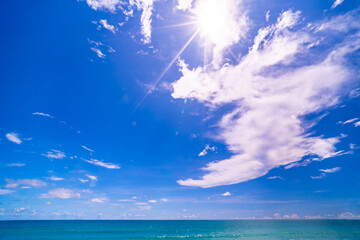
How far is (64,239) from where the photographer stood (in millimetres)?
37031

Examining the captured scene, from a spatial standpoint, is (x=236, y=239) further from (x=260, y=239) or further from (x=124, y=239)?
(x=124, y=239)

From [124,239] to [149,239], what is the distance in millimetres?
5759

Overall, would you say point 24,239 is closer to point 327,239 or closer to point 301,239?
point 301,239

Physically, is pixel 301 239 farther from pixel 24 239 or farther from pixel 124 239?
pixel 24 239

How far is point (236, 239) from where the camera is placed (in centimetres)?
3481

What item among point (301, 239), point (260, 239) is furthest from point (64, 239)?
point (301, 239)

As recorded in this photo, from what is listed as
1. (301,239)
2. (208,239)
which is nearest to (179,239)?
(208,239)

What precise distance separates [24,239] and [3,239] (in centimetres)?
346

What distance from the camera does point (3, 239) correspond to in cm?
3528

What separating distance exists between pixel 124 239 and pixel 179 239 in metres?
11.9

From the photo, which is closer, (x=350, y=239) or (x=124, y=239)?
(x=350, y=239)

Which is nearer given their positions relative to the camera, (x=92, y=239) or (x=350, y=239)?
(x=350, y=239)

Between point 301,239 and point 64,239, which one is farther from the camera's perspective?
point 64,239

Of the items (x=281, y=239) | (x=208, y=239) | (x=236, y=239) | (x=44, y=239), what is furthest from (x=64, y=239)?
(x=281, y=239)
